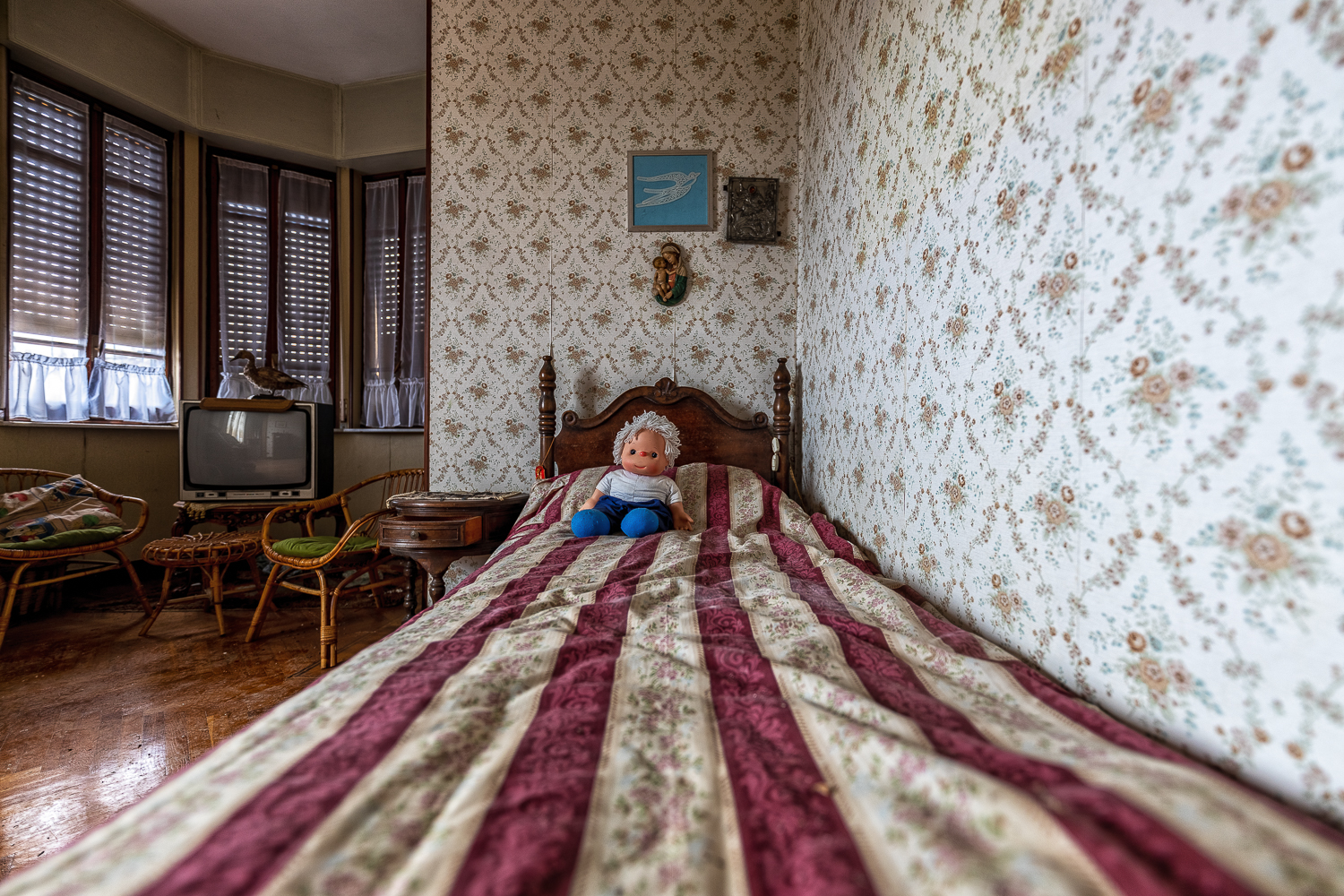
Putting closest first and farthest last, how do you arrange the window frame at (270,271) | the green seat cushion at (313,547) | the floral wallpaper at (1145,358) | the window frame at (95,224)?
the floral wallpaper at (1145,358) → the green seat cushion at (313,547) → the window frame at (95,224) → the window frame at (270,271)

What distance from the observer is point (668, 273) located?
2766mm

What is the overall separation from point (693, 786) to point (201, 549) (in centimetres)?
311

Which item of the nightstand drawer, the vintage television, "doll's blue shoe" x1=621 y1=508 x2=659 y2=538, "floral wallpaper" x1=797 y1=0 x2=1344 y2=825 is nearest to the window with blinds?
the vintage television

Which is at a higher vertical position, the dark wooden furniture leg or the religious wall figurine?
the religious wall figurine

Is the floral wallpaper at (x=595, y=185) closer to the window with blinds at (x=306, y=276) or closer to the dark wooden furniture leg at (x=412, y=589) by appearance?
the dark wooden furniture leg at (x=412, y=589)

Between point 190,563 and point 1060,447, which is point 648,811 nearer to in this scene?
point 1060,447

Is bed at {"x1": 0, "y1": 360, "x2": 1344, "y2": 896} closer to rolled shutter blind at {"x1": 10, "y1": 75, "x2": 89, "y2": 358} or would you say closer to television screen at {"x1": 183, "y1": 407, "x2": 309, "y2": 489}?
television screen at {"x1": 183, "y1": 407, "x2": 309, "y2": 489}

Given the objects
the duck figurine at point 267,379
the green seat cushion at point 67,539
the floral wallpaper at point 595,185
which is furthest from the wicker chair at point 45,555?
the floral wallpaper at point 595,185

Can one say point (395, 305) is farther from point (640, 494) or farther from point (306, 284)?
point (640, 494)

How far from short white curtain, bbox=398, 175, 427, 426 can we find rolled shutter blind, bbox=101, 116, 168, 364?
1410 millimetres

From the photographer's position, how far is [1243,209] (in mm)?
648

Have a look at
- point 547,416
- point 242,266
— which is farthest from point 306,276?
point 547,416

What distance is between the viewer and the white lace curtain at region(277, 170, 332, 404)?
13.4 feet

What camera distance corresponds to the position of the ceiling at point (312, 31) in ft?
11.0
